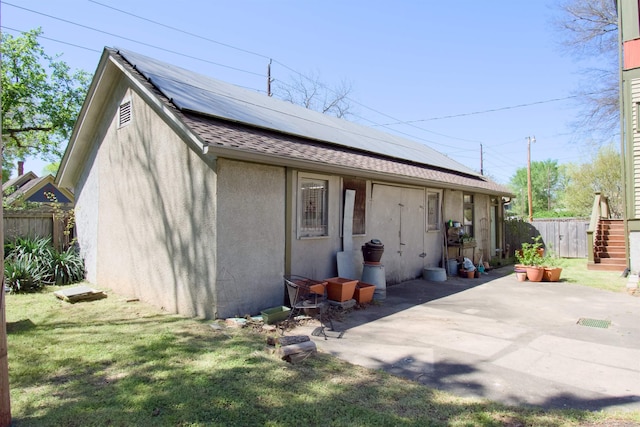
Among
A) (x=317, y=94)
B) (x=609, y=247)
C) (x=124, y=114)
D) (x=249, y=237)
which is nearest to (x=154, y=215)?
(x=249, y=237)

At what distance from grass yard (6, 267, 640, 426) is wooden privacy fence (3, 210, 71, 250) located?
5182 mm

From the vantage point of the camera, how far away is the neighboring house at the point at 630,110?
36.0 feet

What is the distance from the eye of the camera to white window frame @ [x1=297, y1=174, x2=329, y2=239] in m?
6.91

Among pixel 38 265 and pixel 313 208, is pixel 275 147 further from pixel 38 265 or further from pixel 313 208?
pixel 38 265

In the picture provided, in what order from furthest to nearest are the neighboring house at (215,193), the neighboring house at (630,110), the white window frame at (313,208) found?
the neighboring house at (630,110) → the white window frame at (313,208) → the neighboring house at (215,193)

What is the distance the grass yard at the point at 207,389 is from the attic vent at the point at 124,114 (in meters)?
4.24

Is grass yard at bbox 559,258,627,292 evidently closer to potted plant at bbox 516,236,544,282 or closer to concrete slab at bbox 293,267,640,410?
potted plant at bbox 516,236,544,282

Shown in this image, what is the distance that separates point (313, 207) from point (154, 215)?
2852 mm

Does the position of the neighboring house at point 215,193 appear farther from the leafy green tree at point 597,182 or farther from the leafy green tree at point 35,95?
the leafy green tree at point 597,182

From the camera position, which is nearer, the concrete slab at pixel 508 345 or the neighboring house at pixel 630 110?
the concrete slab at pixel 508 345

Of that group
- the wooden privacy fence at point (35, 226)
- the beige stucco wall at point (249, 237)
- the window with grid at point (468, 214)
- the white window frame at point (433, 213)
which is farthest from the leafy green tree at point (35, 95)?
the window with grid at point (468, 214)

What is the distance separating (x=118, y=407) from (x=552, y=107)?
61.1 feet

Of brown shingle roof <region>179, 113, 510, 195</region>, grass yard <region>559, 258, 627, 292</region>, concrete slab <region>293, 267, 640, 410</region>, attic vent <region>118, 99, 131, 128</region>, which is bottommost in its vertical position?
concrete slab <region>293, 267, 640, 410</region>

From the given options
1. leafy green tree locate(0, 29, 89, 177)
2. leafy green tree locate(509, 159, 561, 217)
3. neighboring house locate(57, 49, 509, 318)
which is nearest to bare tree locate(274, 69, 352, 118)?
leafy green tree locate(0, 29, 89, 177)
